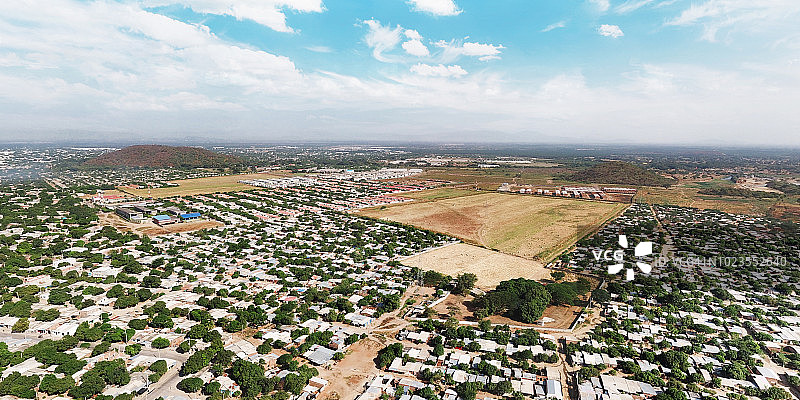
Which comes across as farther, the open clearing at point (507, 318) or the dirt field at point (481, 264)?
the dirt field at point (481, 264)

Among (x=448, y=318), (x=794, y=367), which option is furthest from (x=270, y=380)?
(x=794, y=367)

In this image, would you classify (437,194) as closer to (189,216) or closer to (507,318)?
(189,216)

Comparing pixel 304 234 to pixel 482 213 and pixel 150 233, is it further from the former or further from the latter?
pixel 482 213

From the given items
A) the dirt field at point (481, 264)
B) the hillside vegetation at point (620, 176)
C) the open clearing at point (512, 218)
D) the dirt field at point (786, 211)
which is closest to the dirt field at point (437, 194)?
the open clearing at point (512, 218)

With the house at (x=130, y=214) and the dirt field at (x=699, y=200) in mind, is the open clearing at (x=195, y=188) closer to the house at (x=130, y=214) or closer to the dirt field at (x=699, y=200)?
the house at (x=130, y=214)

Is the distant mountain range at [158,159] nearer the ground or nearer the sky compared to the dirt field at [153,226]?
nearer the sky
